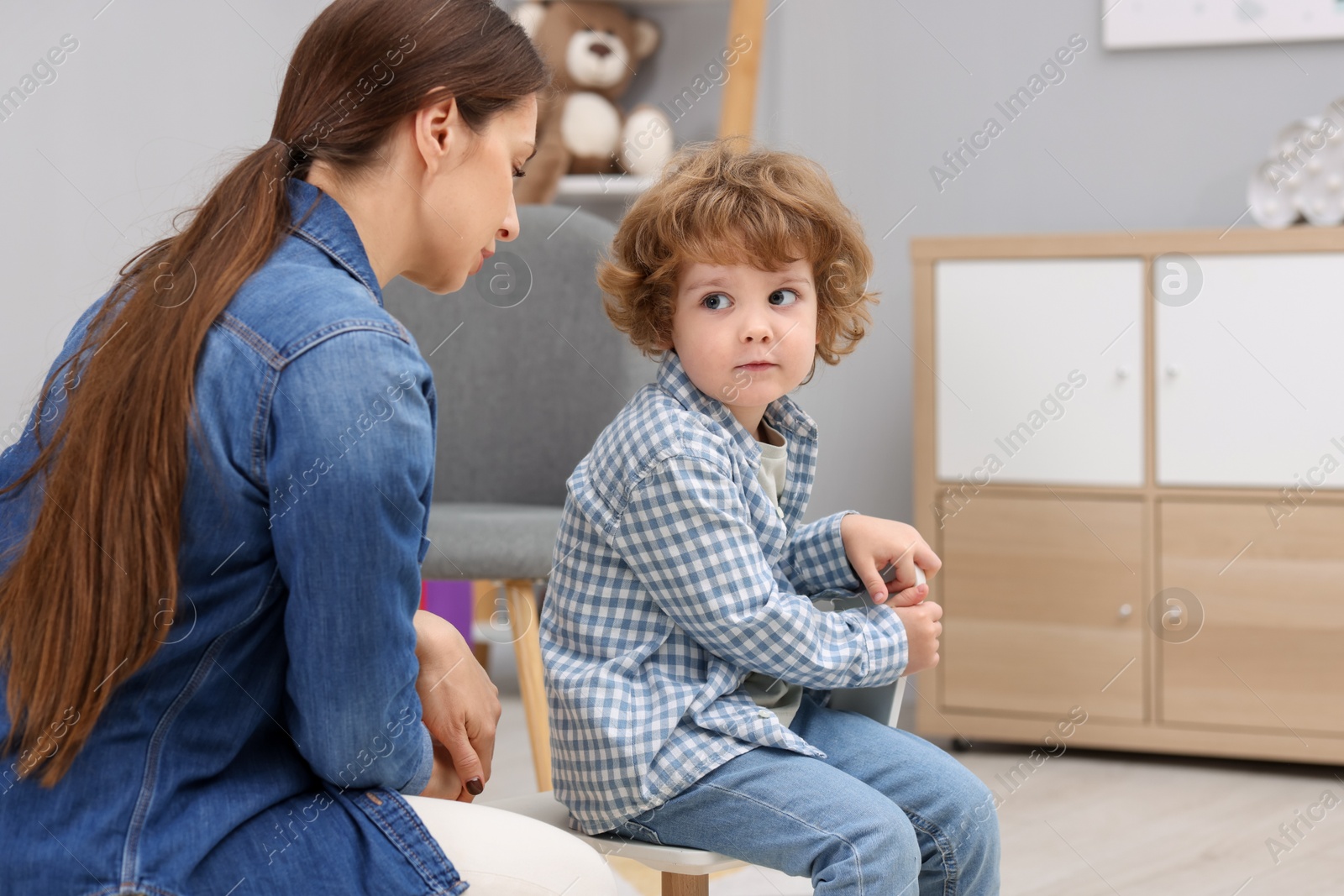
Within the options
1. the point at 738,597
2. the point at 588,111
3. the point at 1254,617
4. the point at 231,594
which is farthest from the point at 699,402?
the point at 588,111

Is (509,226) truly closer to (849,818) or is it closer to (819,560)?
(819,560)

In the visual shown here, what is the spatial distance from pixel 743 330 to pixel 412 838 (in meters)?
0.41

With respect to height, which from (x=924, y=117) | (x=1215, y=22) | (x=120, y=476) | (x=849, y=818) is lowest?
(x=849, y=818)

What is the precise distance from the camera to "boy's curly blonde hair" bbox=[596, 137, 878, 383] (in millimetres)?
889

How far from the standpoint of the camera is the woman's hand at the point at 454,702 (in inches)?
31.5

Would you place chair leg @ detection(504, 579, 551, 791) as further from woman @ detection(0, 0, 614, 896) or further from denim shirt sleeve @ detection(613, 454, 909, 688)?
woman @ detection(0, 0, 614, 896)

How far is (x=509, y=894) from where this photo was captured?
69 cm

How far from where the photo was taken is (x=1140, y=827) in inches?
61.5

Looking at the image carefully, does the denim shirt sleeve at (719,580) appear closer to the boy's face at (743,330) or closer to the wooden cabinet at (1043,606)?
the boy's face at (743,330)

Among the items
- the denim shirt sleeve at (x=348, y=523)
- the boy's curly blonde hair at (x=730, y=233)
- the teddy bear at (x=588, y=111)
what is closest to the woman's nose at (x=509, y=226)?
the boy's curly blonde hair at (x=730, y=233)

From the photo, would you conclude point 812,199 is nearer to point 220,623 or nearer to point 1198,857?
point 220,623

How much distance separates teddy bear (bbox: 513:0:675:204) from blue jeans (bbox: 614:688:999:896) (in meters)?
1.45

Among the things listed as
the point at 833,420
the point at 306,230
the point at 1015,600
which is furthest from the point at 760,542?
the point at 833,420

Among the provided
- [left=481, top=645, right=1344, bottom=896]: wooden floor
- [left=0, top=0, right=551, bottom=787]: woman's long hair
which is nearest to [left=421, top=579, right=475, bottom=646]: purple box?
[left=481, top=645, right=1344, bottom=896]: wooden floor
